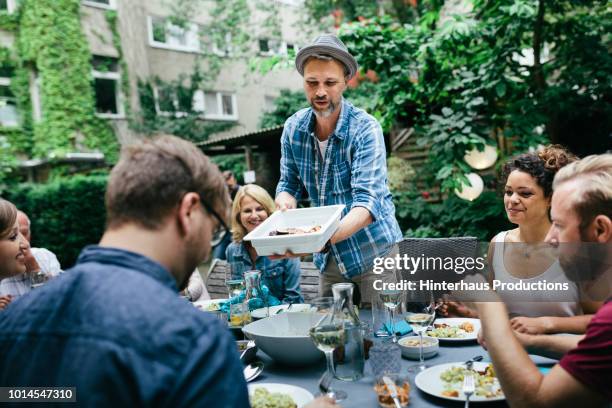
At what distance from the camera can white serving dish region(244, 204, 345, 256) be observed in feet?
6.09

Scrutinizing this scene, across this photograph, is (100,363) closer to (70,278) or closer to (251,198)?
(70,278)

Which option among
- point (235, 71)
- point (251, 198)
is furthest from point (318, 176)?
point (235, 71)

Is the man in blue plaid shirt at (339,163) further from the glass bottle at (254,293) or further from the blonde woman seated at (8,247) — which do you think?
the blonde woman seated at (8,247)

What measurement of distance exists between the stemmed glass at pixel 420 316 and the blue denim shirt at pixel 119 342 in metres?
0.97

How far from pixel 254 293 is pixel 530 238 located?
151cm

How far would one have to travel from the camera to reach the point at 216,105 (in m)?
16.6

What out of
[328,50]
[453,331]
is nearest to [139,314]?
[453,331]

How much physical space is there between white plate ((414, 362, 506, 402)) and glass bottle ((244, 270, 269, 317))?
0.91m

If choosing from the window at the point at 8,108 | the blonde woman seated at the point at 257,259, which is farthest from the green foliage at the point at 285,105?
the blonde woman seated at the point at 257,259

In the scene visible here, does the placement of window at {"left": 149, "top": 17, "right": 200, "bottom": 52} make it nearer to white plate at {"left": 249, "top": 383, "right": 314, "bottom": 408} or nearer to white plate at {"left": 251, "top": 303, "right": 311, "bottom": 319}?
white plate at {"left": 251, "top": 303, "right": 311, "bottom": 319}

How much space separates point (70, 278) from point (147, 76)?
15.1 metres

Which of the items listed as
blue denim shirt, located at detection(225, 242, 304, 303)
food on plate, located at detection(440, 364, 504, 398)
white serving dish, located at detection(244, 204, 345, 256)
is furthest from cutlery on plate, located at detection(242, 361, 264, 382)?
blue denim shirt, located at detection(225, 242, 304, 303)

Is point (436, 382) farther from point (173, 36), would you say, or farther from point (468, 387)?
point (173, 36)

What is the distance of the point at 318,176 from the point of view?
2.68m
